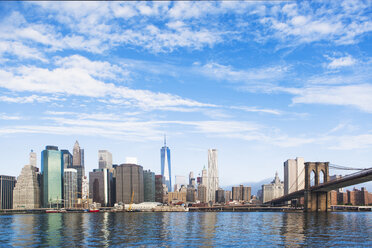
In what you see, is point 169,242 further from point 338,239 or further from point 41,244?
point 338,239

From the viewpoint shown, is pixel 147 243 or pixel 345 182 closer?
pixel 147 243

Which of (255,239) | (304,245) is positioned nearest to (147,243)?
(255,239)

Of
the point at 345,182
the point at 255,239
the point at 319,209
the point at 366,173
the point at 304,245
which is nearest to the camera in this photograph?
the point at 304,245

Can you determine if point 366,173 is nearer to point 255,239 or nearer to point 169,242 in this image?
point 255,239

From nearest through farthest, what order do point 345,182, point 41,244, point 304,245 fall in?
point 304,245 → point 41,244 → point 345,182

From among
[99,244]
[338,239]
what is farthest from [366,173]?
[99,244]

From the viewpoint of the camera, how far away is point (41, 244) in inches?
2335

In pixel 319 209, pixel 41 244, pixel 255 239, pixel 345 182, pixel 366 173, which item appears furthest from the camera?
pixel 319 209

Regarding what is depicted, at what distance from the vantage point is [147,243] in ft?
192

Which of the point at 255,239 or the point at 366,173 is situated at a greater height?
the point at 366,173

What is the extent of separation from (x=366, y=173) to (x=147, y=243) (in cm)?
7528

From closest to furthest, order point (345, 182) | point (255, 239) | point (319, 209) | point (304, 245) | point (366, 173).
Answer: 1. point (304, 245)
2. point (255, 239)
3. point (366, 173)
4. point (345, 182)
5. point (319, 209)

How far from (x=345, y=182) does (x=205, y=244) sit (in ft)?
285

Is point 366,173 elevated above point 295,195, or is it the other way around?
point 366,173
